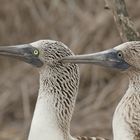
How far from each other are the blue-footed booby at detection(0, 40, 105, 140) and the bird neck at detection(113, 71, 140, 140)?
27.6 inches

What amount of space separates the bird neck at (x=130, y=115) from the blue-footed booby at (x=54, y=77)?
0.70 meters

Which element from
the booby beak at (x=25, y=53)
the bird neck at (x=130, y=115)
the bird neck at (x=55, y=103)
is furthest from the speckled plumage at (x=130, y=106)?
the booby beak at (x=25, y=53)

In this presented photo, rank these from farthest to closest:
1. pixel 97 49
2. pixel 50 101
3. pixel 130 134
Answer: pixel 97 49, pixel 50 101, pixel 130 134

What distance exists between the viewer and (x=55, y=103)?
19.8 feet

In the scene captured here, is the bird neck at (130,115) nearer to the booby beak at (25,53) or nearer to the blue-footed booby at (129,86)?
the blue-footed booby at (129,86)

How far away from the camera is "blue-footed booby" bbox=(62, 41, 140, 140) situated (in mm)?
5270

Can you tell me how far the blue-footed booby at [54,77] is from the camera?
597 cm

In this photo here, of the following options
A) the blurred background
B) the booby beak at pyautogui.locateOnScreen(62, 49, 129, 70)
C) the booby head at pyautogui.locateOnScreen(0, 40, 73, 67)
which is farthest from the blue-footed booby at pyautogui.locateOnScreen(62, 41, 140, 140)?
the blurred background

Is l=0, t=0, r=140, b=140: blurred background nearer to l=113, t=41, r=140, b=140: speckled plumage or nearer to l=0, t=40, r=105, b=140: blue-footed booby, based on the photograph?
l=0, t=40, r=105, b=140: blue-footed booby

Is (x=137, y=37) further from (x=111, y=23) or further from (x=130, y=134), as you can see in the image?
(x=111, y=23)

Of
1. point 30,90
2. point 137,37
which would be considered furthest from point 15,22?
point 137,37

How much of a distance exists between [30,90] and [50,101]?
4.65 m

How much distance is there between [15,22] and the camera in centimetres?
1152

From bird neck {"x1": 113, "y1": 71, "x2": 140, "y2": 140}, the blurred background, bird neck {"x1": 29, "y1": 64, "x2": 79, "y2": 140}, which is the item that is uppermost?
the blurred background
